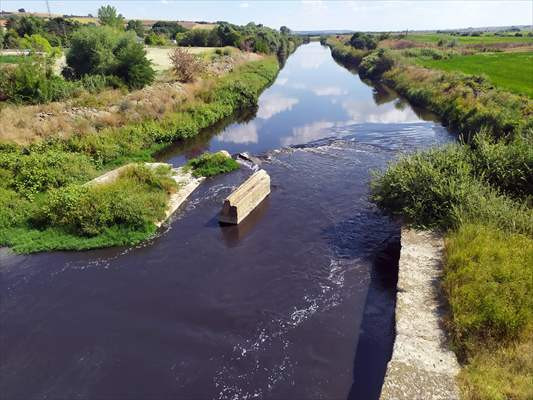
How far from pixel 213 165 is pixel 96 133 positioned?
29.0 ft

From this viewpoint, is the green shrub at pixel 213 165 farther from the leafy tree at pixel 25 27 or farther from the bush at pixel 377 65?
the leafy tree at pixel 25 27

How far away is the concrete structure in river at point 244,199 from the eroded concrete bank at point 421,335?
758 cm

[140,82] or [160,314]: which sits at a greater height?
[140,82]

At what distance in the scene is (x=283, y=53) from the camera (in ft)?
351

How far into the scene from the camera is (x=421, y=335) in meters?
10.7

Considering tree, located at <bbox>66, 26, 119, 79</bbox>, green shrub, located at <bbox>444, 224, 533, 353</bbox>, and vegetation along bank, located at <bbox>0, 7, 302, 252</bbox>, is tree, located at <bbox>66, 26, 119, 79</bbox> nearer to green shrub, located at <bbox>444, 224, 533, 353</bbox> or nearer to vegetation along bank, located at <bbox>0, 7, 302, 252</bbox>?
vegetation along bank, located at <bbox>0, 7, 302, 252</bbox>

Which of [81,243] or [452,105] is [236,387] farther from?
[452,105]

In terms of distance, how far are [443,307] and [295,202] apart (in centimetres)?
1053

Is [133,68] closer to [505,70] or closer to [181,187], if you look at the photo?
[181,187]

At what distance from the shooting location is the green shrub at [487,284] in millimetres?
10078

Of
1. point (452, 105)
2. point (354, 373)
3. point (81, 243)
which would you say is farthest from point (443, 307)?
point (452, 105)

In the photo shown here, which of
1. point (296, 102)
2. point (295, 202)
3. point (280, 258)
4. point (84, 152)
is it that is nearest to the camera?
point (280, 258)

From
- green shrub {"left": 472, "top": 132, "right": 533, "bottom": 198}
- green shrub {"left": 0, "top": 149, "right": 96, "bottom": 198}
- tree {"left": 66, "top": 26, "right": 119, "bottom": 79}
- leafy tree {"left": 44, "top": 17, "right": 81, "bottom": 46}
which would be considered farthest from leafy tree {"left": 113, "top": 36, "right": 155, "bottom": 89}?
leafy tree {"left": 44, "top": 17, "right": 81, "bottom": 46}

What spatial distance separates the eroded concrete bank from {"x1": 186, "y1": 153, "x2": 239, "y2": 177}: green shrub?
13315 millimetres
